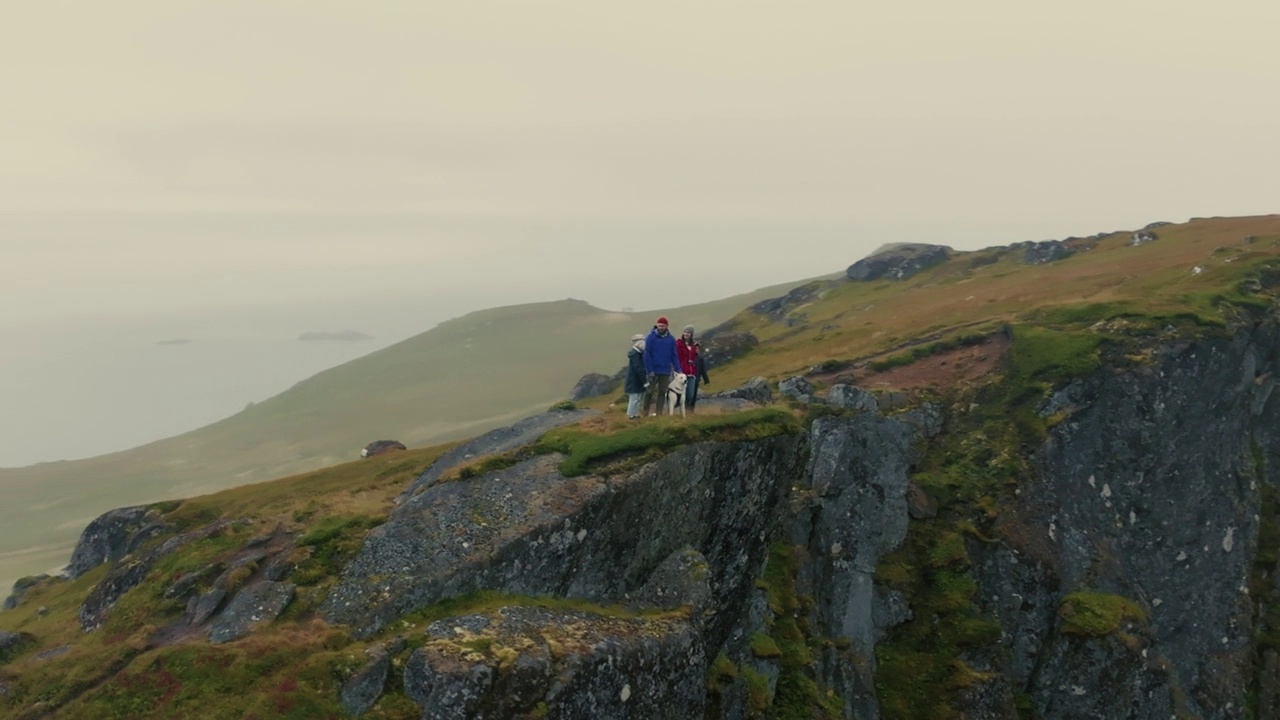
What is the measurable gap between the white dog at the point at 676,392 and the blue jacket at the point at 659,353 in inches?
19.4

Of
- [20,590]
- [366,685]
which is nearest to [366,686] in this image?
[366,685]

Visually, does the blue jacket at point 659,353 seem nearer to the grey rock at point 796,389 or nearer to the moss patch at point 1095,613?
the grey rock at point 796,389

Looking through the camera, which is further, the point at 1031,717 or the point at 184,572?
the point at 1031,717

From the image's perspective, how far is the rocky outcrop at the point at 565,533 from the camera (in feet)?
70.2

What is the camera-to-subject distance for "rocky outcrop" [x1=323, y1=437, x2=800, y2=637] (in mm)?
21391

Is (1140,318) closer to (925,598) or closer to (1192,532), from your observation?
(1192,532)

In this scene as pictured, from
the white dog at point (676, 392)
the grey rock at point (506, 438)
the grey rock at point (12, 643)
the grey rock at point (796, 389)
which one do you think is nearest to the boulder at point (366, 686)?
the grey rock at point (506, 438)

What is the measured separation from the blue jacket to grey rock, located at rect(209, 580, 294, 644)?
1558 cm

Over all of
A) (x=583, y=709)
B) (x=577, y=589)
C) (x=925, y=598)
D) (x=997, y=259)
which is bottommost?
(x=925, y=598)

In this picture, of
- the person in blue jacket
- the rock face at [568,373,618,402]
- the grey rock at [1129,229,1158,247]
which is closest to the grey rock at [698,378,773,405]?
the person in blue jacket

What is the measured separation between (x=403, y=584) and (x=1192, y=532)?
4583 centimetres

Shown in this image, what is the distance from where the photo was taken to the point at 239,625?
810 inches

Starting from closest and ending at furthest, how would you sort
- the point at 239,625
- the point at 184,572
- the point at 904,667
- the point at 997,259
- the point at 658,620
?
1. the point at 239,625
2. the point at 658,620
3. the point at 184,572
4. the point at 904,667
5. the point at 997,259

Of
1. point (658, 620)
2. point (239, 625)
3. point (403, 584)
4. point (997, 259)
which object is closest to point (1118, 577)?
point (658, 620)
